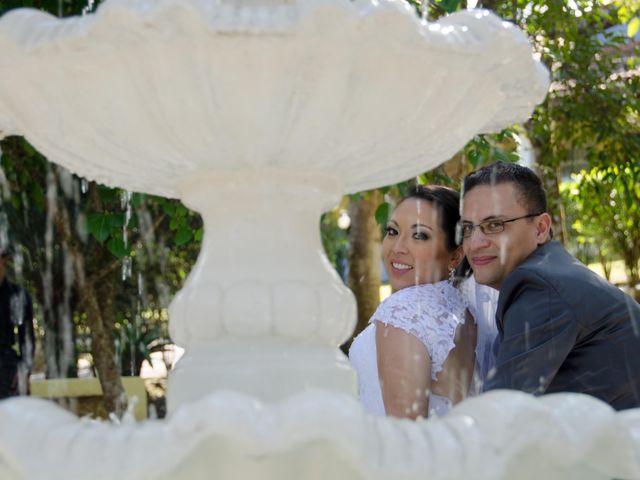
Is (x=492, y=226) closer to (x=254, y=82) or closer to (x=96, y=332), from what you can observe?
(x=254, y=82)

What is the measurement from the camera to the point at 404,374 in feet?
10.6

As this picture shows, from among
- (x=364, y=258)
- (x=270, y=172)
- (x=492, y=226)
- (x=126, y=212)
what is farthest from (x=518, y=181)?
(x=364, y=258)

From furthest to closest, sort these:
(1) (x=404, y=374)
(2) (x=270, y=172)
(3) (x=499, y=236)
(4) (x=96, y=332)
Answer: (4) (x=96, y=332)
(3) (x=499, y=236)
(1) (x=404, y=374)
(2) (x=270, y=172)

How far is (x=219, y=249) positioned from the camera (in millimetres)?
2463

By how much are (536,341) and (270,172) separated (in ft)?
3.61

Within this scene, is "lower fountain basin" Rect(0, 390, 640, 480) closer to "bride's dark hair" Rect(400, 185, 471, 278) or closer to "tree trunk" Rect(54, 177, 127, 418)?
"bride's dark hair" Rect(400, 185, 471, 278)

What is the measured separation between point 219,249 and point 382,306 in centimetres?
107

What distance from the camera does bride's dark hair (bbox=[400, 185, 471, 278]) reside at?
3.70m

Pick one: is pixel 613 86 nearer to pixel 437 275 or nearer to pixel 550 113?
pixel 550 113

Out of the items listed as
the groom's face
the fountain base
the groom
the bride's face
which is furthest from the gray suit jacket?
the fountain base

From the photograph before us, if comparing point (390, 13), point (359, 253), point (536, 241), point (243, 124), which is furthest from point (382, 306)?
point (359, 253)

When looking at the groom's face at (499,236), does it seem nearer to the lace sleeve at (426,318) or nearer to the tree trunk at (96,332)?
the lace sleeve at (426,318)

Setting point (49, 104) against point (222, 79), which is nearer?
point (222, 79)

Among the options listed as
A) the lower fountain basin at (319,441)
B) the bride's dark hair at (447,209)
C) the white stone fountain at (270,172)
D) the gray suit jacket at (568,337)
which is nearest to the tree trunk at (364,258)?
the bride's dark hair at (447,209)
